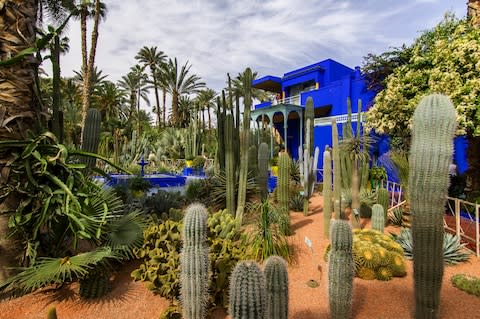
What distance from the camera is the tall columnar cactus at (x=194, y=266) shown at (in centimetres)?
276

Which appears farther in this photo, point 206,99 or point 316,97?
point 206,99

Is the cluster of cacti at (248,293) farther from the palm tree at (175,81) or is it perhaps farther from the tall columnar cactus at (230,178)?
the palm tree at (175,81)

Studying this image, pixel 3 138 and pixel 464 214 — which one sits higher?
pixel 3 138

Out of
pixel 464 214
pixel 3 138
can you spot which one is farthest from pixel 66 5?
pixel 464 214

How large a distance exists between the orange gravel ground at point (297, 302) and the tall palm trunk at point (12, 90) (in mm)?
546

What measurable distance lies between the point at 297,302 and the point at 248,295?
1709 millimetres

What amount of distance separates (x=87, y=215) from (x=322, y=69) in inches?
759

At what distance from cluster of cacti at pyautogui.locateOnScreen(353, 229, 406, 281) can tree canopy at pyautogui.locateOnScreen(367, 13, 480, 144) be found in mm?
4509

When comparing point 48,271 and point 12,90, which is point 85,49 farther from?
point 48,271

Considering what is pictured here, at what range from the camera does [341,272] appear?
113 inches

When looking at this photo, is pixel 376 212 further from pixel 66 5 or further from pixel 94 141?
pixel 66 5

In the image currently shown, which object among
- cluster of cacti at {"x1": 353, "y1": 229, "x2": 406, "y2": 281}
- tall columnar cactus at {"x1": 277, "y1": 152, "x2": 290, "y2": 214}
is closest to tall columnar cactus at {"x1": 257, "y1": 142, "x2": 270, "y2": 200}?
tall columnar cactus at {"x1": 277, "y1": 152, "x2": 290, "y2": 214}

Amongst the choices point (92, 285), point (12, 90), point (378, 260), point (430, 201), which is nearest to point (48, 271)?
point (92, 285)

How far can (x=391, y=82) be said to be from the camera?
956 cm
